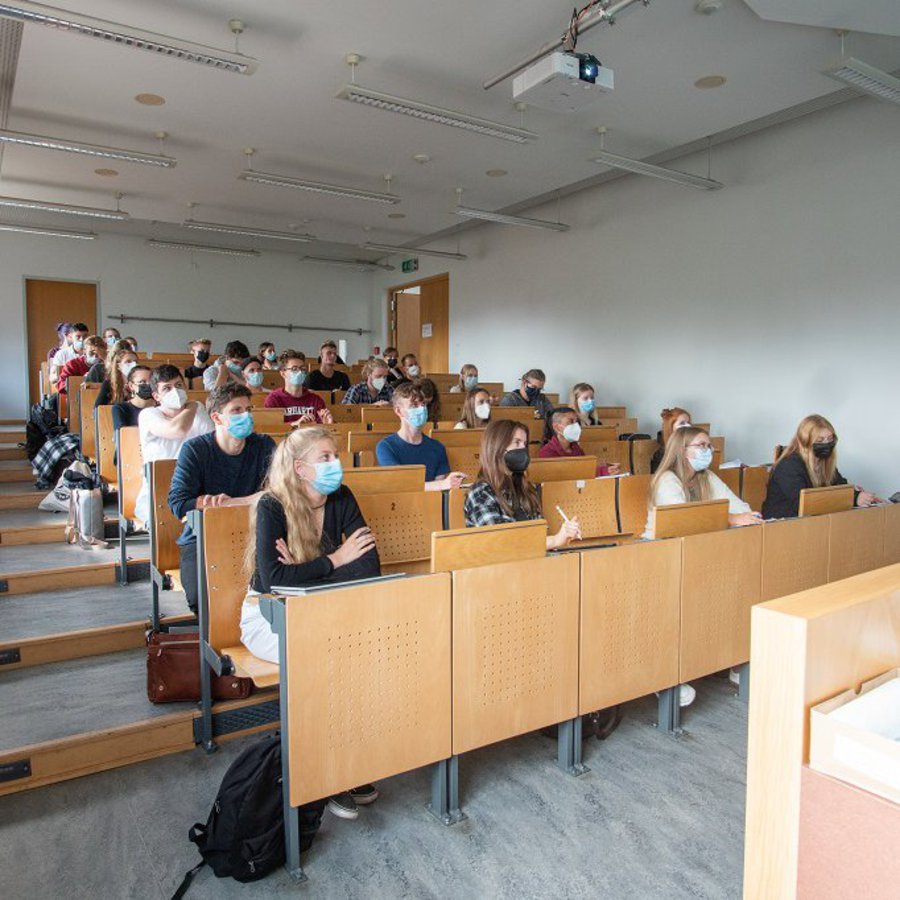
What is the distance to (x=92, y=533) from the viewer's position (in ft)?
13.8

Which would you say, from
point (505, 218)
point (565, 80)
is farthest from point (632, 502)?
point (505, 218)

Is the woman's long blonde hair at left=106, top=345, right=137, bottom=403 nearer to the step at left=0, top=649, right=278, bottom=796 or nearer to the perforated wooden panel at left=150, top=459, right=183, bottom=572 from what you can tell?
the perforated wooden panel at left=150, top=459, right=183, bottom=572

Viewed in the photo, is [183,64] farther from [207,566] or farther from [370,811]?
[370,811]

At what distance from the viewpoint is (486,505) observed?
9.46ft

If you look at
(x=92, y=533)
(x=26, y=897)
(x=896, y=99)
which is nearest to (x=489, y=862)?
(x=26, y=897)

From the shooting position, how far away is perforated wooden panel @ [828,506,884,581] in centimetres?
305

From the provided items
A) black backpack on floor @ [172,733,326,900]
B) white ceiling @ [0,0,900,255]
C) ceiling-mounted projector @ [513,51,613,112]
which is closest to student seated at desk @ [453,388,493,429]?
ceiling-mounted projector @ [513,51,613,112]

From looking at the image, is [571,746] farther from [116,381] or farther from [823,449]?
[116,381]

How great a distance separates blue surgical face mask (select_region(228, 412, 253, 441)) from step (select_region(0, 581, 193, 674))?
34.5 inches

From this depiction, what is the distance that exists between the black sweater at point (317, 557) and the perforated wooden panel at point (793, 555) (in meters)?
1.55

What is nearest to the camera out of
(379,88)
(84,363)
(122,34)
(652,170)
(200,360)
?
(122,34)

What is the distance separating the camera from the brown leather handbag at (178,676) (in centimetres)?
254

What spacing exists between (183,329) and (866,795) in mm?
12347

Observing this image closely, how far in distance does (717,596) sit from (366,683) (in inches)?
56.5
